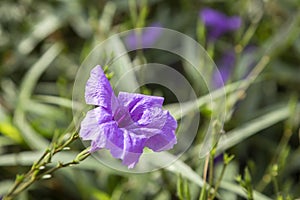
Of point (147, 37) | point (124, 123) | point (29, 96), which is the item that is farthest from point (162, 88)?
point (124, 123)

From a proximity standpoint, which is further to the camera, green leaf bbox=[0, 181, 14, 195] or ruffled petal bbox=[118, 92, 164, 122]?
green leaf bbox=[0, 181, 14, 195]

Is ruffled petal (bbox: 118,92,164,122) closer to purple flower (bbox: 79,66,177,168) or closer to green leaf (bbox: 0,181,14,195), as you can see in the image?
purple flower (bbox: 79,66,177,168)

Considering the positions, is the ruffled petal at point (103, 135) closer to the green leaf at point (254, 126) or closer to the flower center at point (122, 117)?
the flower center at point (122, 117)

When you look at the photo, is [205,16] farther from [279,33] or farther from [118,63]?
[118,63]

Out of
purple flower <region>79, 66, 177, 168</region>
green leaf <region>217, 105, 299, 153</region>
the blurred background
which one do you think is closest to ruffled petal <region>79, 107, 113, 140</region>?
purple flower <region>79, 66, 177, 168</region>

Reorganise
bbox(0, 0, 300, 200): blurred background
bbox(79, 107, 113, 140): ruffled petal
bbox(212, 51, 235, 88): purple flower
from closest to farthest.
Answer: bbox(79, 107, 113, 140): ruffled petal → bbox(0, 0, 300, 200): blurred background → bbox(212, 51, 235, 88): purple flower

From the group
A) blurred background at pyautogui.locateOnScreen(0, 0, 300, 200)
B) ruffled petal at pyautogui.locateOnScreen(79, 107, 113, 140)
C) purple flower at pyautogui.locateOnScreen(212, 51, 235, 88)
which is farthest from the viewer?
purple flower at pyautogui.locateOnScreen(212, 51, 235, 88)

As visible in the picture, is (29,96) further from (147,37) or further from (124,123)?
(124,123)
